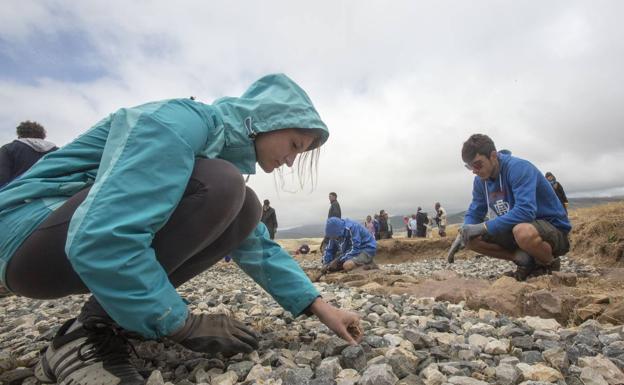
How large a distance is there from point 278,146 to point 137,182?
0.72m

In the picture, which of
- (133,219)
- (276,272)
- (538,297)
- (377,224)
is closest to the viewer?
(133,219)

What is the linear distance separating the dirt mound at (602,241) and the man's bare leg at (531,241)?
3780 mm

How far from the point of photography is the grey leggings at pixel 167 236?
1.43m

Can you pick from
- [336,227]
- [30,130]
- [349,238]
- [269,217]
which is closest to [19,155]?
[30,130]

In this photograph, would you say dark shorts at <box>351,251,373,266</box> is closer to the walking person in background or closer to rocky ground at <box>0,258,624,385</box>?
rocky ground at <box>0,258,624,385</box>

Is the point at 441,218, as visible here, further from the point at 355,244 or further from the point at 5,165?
the point at 5,165

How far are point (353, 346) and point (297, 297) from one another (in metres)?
0.40

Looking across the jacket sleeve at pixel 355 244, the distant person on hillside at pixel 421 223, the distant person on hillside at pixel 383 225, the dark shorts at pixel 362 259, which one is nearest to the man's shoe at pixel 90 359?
the dark shorts at pixel 362 259

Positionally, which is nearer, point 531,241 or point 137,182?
point 137,182

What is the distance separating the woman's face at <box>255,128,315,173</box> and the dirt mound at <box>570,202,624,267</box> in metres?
7.51

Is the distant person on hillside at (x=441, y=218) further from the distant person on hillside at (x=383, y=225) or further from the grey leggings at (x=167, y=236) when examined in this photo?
the grey leggings at (x=167, y=236)

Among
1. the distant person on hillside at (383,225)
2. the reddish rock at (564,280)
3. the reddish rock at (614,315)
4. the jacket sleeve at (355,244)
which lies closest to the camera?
the reddish rock at (614,315)

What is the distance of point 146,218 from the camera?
127 centimetres

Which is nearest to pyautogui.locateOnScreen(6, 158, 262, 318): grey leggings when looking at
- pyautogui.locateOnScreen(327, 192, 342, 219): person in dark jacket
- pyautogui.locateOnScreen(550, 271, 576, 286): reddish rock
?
pyautogui.locateOnScreen(550, 271, 576, 286): reddish rock
